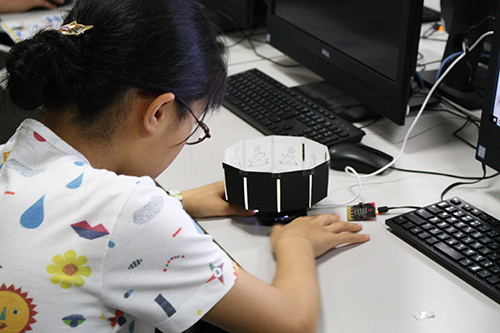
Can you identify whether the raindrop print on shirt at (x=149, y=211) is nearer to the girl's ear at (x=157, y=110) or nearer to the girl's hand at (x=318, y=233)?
the girl's ear at (x=157, y=110)

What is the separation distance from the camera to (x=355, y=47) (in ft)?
4.40

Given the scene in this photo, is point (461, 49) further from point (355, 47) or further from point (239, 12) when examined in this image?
point (239, 12)

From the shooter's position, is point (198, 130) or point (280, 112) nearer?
point (198, 130)

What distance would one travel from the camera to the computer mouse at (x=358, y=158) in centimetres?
113

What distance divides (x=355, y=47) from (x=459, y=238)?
24.3 inches

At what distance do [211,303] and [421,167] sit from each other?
2.12 ft

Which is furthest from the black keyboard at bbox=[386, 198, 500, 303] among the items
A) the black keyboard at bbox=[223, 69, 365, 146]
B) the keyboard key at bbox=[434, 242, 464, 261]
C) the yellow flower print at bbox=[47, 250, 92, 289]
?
the yellow flower print at bbox=[47, 250, 92, 289]

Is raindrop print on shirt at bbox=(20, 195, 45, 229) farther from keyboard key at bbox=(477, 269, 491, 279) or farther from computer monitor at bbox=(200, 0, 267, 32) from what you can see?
computer monitor at bbox=(200, 0, 267, 32)

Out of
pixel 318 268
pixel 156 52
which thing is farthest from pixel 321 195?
pixel 156 52

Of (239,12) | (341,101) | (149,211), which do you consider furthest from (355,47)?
(149,211)

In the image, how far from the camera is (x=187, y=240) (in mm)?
693

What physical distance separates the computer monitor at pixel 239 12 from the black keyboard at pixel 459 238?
0.98 meters

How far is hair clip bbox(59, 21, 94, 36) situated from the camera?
29.3 inches

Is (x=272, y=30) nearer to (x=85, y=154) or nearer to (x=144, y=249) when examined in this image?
(x=85, y=154)
